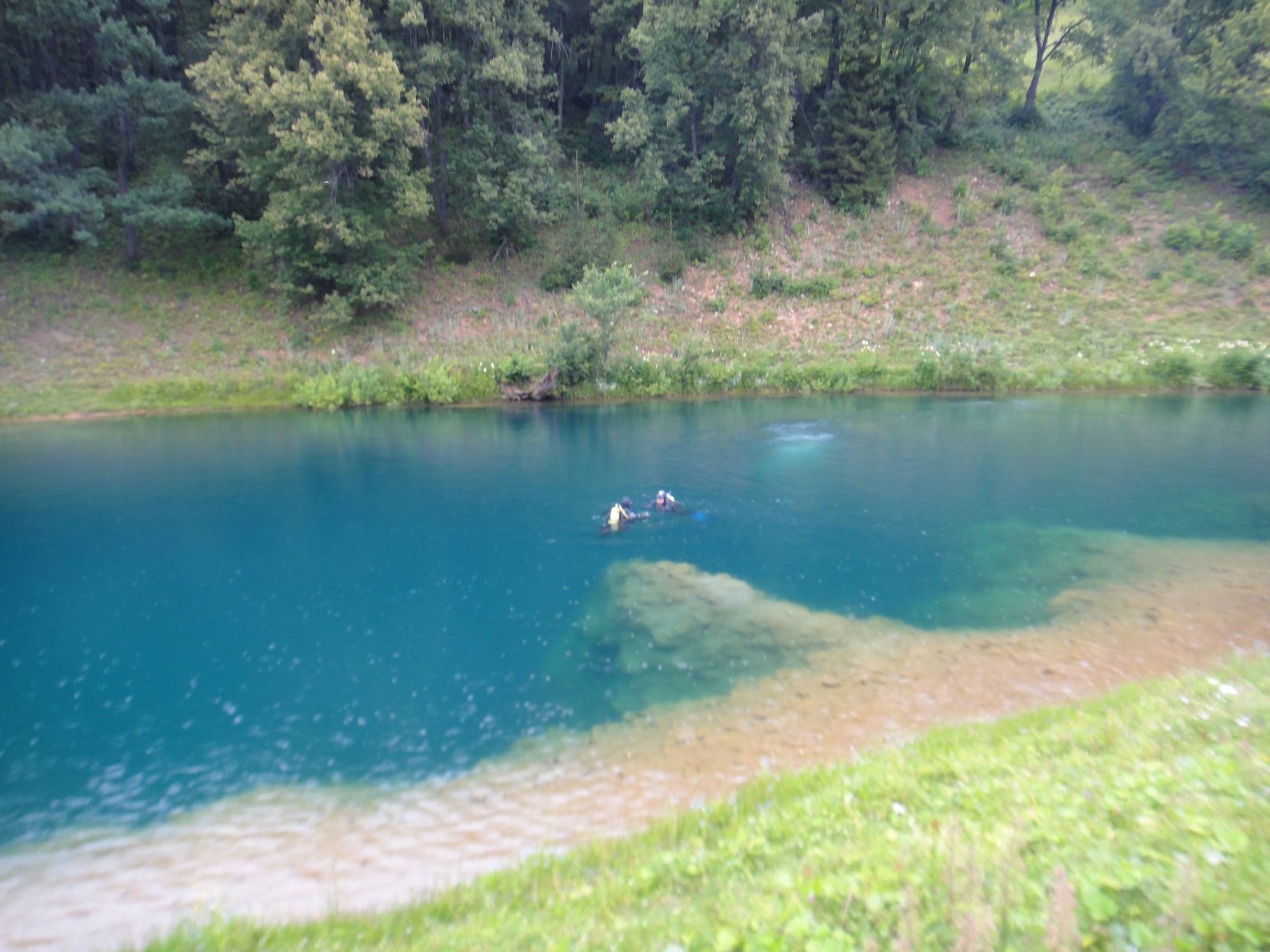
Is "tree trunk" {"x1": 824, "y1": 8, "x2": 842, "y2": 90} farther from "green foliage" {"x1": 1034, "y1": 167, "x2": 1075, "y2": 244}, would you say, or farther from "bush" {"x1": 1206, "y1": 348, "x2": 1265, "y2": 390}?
"bush" {"x1": 1206, "y1": 348, "x2": 1265, "y2": 390}

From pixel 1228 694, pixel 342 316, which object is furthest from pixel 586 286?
pixel 1228 694

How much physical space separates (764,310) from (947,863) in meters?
37.3

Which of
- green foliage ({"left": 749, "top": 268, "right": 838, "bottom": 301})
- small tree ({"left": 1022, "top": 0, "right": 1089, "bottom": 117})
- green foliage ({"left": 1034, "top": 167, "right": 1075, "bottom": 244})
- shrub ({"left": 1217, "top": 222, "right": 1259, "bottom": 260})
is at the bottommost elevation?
green foliage ({"left": 749, "top": 268, "right": 838, "bottom": 301})

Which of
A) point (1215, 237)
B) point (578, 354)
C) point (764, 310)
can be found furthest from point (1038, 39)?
point (578, 354)

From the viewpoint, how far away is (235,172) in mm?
41000

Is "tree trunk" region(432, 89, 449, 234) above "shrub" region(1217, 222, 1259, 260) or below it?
above

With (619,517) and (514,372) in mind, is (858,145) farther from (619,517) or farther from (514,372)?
(619,517)

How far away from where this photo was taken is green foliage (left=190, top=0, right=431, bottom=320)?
32.0m

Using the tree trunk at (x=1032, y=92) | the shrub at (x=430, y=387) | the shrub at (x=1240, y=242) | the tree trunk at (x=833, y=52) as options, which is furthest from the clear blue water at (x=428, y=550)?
the tree trunk at (x=1032, y=92)

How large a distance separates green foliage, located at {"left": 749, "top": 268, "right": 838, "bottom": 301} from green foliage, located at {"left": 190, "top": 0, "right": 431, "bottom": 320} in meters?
17.4

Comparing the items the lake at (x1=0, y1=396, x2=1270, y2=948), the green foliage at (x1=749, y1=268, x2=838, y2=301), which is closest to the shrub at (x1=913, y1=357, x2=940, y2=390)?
the green foliage at (x1=749, y1=268, x2=838, y2=301)

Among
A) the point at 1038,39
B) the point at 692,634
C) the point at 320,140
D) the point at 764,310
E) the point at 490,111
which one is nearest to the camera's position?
the point at 692,634

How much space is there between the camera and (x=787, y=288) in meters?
40.7

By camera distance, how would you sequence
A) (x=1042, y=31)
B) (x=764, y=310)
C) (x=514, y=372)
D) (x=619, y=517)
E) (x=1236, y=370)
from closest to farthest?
(x=619, y=517) < (x=1236, y=370) < (x=514, y=372) < (x=764, y=310) < (x=1042, y=31)
